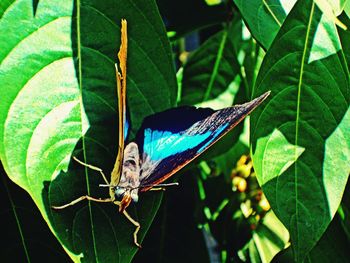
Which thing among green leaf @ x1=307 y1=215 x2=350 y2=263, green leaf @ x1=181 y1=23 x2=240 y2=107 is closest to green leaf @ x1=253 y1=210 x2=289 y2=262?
green leaf @ x1=307 y1=215 x2=350 y2=263

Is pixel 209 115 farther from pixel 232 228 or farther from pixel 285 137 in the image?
pixel 232 228

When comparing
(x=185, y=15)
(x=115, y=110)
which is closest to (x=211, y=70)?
(x=185, y=15)

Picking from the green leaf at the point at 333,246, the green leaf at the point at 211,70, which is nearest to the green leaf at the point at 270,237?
the green leaf at the point at 333,246

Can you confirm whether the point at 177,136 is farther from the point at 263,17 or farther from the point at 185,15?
the point at 185,15

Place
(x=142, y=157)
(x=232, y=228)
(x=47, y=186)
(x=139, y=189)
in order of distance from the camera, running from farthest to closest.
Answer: (x=232, y=228) < (x=142, y=157) < (x=139, y=189) < (x=47, y=186)

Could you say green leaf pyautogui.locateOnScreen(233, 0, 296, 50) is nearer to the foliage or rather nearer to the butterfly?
the foliage

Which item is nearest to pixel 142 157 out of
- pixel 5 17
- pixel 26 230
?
pixel 26 230

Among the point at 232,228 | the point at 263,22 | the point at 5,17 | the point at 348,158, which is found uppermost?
the point at 5,17
